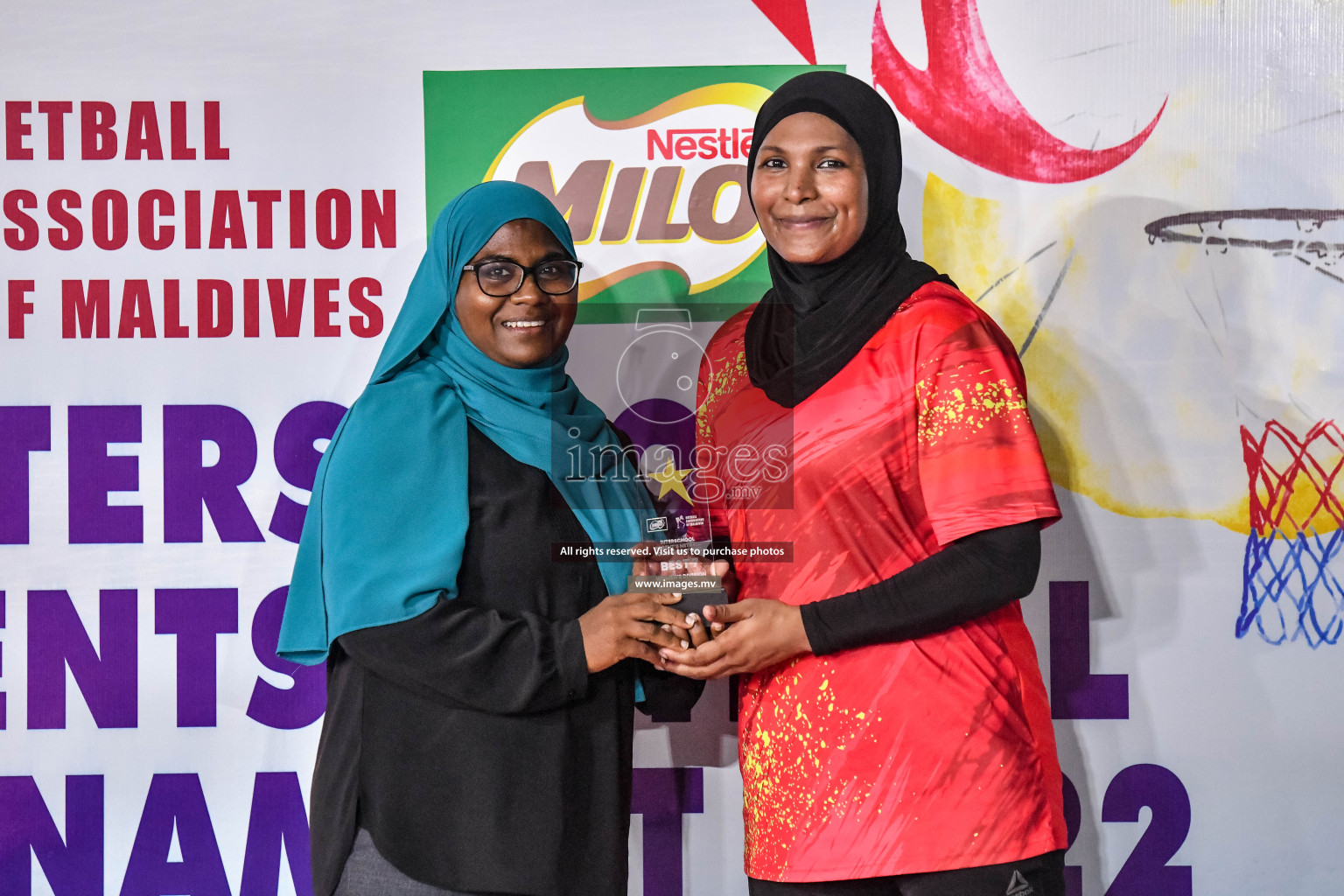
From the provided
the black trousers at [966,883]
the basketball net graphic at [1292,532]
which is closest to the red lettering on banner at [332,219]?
the black trousers at [966,883]

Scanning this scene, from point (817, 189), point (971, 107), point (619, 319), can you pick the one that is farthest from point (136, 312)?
point (971, 107)

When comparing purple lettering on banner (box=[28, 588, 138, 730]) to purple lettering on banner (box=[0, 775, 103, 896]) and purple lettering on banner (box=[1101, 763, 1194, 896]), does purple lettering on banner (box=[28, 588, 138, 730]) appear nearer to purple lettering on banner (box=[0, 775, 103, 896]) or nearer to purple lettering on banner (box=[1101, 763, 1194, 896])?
purple lettering on banner (box=[0, 775, 103, 896])

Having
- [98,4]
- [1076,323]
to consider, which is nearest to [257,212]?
[98,4]

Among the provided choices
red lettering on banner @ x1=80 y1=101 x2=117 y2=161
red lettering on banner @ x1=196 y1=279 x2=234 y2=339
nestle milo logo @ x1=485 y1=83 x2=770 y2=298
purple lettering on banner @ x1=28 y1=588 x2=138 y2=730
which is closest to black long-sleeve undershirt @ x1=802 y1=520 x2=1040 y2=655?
nestle milo logo @ x1=485 y1=83 x2=770 y2=298

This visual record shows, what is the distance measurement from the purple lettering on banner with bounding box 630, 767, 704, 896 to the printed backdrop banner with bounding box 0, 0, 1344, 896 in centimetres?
1

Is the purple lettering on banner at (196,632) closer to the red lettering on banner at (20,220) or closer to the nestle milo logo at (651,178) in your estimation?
the red lettering on banner at (20,220)

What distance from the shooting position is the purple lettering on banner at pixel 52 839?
2.00 meters

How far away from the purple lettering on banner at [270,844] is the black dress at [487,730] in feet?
2.11

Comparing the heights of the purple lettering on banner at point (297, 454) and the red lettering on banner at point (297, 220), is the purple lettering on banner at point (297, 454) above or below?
below

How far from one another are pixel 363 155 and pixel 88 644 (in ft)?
3.72

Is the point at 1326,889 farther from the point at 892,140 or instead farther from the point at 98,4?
the point at 98,4

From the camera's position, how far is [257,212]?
6.63 feet

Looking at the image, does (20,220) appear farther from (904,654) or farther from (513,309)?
(904,654)

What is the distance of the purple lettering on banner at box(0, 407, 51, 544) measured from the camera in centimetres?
201
